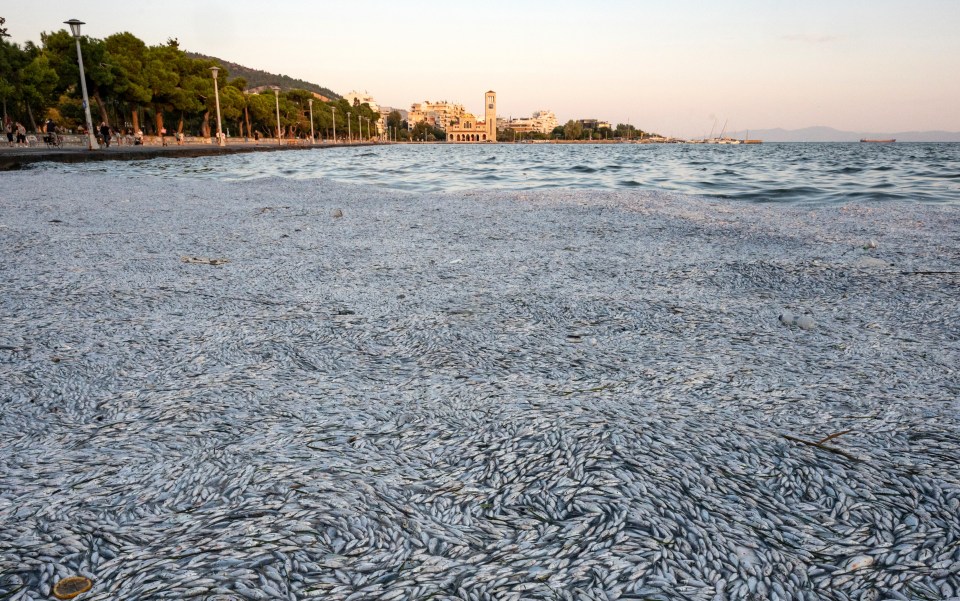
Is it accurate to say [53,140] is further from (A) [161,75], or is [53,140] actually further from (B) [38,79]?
(A) [161,75]

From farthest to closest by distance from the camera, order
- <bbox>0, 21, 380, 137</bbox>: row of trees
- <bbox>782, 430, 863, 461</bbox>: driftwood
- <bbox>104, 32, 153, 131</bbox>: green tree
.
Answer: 1. <bbox>104, 32, 153, 131</bbox>: green tree
2. <bbox>0, 21, 380, 137</bbox>: row of trees
3. <bbox>782, 430, 863, 461</bbox>: driftwood

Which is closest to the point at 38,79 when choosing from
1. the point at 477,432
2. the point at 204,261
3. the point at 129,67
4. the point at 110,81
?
the point at 110,81

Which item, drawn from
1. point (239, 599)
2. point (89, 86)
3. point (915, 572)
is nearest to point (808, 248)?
point (915, 572)

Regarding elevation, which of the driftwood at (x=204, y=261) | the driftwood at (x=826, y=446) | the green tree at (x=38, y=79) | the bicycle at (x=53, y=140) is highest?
the green tree at (x=38, y=79)

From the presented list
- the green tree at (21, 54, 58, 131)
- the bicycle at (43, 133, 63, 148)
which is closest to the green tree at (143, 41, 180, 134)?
the green tree at (21, 54, 58, 131)

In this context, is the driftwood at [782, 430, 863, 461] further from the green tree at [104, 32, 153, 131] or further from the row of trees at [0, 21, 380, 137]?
the green tree at [104, 32, 153, 131]

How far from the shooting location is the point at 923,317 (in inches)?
128

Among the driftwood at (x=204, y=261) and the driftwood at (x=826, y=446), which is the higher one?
the driftwood at (x=204, y=261)

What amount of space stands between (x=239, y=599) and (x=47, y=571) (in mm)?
470

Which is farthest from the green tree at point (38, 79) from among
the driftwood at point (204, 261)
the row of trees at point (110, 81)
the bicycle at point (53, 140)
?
the driftwood at point (204, 261)

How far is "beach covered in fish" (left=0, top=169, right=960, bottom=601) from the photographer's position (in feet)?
4.23

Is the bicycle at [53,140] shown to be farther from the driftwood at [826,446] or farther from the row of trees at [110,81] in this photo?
the driftwood at [826,446]

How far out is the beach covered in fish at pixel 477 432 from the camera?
129cm

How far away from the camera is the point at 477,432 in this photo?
74.0 inches
